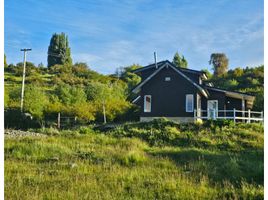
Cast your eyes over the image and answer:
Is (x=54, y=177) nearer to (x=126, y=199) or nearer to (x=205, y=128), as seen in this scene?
(x=126, y=199)

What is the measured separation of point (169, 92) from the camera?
930 inches

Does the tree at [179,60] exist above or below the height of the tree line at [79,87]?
above

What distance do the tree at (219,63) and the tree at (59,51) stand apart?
2520 centimetres

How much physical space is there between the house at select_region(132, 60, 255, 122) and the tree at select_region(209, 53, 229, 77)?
30914 mm

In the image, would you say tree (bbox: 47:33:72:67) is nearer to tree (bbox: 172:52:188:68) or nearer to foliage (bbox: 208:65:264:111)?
tree (bbox: 172:52:188:68)

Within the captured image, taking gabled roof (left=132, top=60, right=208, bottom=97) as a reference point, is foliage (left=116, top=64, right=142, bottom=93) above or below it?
above

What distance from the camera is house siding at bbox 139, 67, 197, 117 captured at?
2327cm

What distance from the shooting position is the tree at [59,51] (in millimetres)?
62438

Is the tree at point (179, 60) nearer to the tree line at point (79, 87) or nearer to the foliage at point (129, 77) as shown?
the tree line at point (79, 87)

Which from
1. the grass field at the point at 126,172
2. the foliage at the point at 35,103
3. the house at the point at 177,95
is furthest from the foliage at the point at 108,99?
the grass field at the point at 126,172

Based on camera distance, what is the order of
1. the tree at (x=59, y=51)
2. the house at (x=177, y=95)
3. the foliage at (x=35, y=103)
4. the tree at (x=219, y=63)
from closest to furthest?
1. the house at (x=177, y=95)
2. the foliage at (x=35, y=103)
3. the tree at (x=219, y=63)
4. the tree at (x=59, y=51)

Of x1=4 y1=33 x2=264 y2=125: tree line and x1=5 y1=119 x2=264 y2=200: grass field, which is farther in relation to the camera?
x1=4 y1=33 x2=264 y2=125: tree line

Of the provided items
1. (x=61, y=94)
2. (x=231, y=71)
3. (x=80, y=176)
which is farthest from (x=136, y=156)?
(x=231, y=71)

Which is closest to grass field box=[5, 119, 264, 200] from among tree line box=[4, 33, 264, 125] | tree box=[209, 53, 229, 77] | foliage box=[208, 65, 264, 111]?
tree line box=[4, 33, 264, 125]
